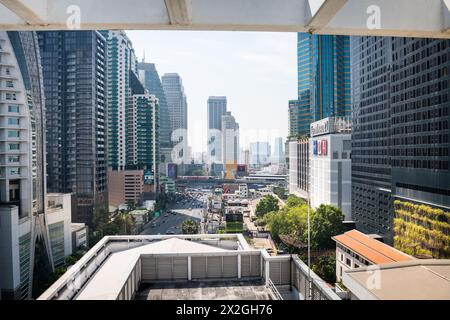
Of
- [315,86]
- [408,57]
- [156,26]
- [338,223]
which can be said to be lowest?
[338,223]

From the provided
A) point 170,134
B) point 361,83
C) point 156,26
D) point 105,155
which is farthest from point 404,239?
point 170,134

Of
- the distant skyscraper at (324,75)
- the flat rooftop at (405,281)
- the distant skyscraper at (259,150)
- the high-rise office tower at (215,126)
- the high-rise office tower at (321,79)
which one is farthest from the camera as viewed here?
→ the high-rise office tower at (215,126)

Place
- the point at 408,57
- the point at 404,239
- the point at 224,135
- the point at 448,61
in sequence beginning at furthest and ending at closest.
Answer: the point at 224,135
the point at 408,57
the point at 404,239
the point at 448,61

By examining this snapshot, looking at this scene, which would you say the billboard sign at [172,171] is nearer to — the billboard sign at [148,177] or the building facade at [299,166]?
the billboard sign at [148,177]

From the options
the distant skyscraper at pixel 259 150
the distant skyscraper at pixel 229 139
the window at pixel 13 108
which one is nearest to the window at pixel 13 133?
the window at pixel 13 108

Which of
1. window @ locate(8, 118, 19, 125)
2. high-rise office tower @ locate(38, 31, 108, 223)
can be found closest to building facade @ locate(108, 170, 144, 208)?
high-rise office tower @ locate(38, 31, 108, 223)

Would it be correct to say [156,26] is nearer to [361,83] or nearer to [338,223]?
[338,223]
